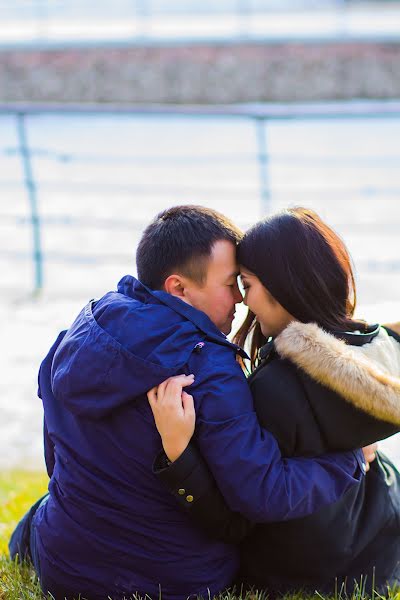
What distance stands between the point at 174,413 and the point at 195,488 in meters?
0.19

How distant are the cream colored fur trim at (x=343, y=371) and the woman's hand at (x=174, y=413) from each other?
0.88 ft

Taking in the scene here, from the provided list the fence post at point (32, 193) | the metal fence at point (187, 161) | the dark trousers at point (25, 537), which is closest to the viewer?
the dark trousers at point (25, 537)

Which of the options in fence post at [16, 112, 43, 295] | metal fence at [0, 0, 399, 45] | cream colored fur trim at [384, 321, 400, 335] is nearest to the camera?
cream colored fur trim at [384, 321, 400, 335]

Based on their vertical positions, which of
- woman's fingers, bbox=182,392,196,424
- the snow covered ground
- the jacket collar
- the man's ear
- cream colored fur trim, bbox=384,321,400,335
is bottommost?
the snow covered ground

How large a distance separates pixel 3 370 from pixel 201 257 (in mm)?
3697

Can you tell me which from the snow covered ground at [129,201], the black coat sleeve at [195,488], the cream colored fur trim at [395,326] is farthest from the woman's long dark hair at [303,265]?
the snow covered ground at [129,201]

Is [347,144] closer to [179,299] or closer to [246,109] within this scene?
[246,109]

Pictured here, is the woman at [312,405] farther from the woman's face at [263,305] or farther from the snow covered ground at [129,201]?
the snow covered ground at [129,201]

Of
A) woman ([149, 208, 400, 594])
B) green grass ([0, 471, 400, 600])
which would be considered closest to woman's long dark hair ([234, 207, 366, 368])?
woman ([149, 208, 400, 594])

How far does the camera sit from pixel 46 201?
11.0 metres

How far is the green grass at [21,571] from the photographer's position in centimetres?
229

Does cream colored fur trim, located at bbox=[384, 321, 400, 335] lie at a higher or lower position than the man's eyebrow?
lower

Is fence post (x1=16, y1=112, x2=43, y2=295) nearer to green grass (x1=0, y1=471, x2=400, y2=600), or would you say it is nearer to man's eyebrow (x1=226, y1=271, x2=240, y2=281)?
green grass (x1=0, y1=471, x2=400, y2=600)

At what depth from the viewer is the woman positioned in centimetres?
206
